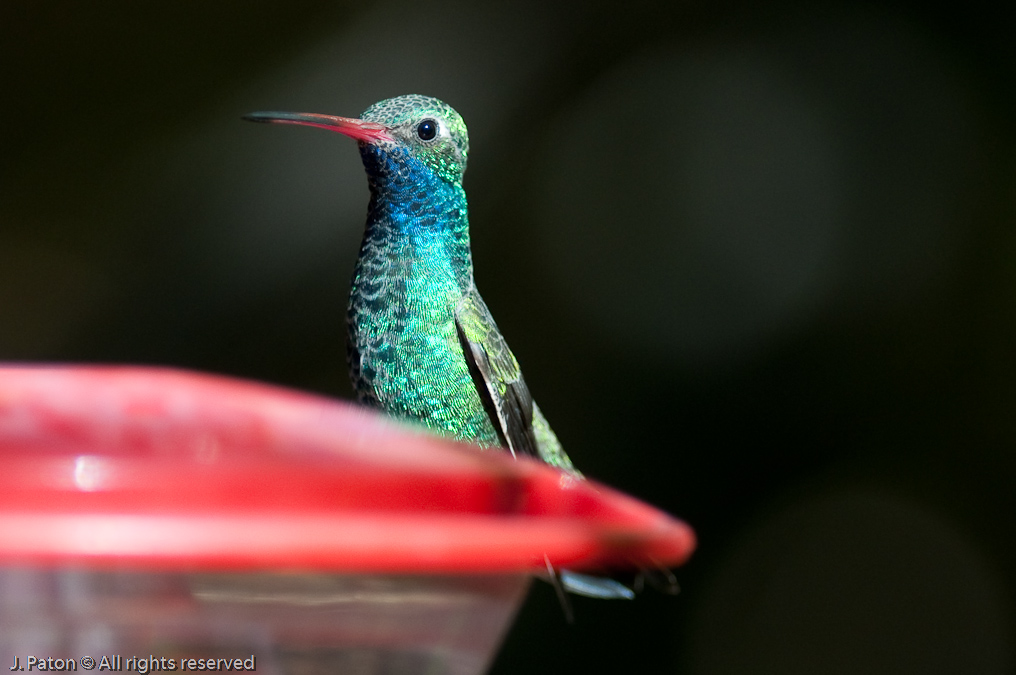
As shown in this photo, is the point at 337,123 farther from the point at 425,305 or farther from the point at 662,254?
the point at 662,254

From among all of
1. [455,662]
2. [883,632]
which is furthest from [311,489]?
[883,632]

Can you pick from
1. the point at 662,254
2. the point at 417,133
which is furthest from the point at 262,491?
the point at 662,254

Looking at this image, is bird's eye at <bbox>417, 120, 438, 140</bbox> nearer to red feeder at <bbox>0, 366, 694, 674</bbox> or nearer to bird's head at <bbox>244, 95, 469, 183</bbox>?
bird's head at <bbox>244, 95, 469, 183</bbox>

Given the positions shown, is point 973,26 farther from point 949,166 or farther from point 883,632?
point 883,632

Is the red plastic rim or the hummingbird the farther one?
the hummingbird

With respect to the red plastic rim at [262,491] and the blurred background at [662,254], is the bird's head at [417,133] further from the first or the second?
the blurred background at [662,254]

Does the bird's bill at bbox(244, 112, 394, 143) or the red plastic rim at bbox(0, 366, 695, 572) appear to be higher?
the bird's bill at bbox(244, 112, 394, 143)

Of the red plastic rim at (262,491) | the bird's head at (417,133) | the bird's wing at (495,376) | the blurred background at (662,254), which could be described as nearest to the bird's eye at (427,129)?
the bird's head at (417,133)

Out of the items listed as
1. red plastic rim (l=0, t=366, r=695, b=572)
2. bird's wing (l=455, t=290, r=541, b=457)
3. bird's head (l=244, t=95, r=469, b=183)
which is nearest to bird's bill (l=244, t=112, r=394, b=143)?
bird's head (l=244, t=95, r=469, b=183)
